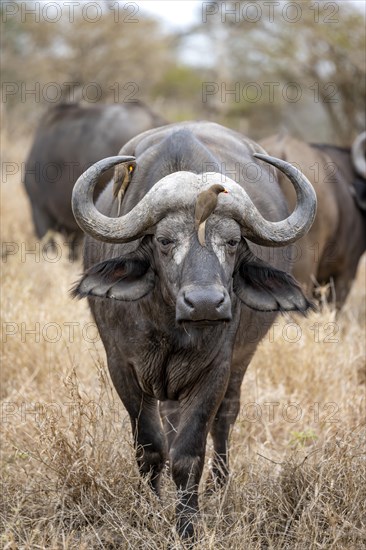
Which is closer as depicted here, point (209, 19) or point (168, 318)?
point (168, 318)

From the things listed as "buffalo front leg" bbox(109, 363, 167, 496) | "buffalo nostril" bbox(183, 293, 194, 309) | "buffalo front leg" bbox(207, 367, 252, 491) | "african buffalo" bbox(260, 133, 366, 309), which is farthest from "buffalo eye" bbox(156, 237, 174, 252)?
"african buffalo" bbox(260, 133, 366, 309)

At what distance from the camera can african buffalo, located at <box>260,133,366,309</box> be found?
7.74 metres

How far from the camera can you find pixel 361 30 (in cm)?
1588

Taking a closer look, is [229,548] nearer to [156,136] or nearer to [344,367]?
[156,136]

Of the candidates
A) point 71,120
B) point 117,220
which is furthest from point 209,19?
point 117,220

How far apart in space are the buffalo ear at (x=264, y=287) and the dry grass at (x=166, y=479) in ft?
2.37

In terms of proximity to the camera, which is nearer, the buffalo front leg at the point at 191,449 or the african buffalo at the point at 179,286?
the african buffalo at the point at 179,286

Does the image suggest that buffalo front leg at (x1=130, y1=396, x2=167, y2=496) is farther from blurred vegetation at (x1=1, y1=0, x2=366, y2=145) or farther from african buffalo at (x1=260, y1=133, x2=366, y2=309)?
blurred vegetation at (x1=1, y1=0, x2=366, y2=145)

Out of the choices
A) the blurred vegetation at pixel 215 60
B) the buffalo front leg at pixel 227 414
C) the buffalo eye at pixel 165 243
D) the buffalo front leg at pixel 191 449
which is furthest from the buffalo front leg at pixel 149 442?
the blurred vegetation at pixel 215 60

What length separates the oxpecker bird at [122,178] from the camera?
15.2 feet

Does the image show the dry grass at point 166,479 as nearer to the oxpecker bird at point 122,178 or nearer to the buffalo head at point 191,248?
the buffalo head at point 191,248

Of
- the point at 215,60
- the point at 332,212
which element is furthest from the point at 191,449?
the point at 215,60

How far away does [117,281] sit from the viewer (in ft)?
14.1

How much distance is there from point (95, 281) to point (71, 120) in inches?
249
